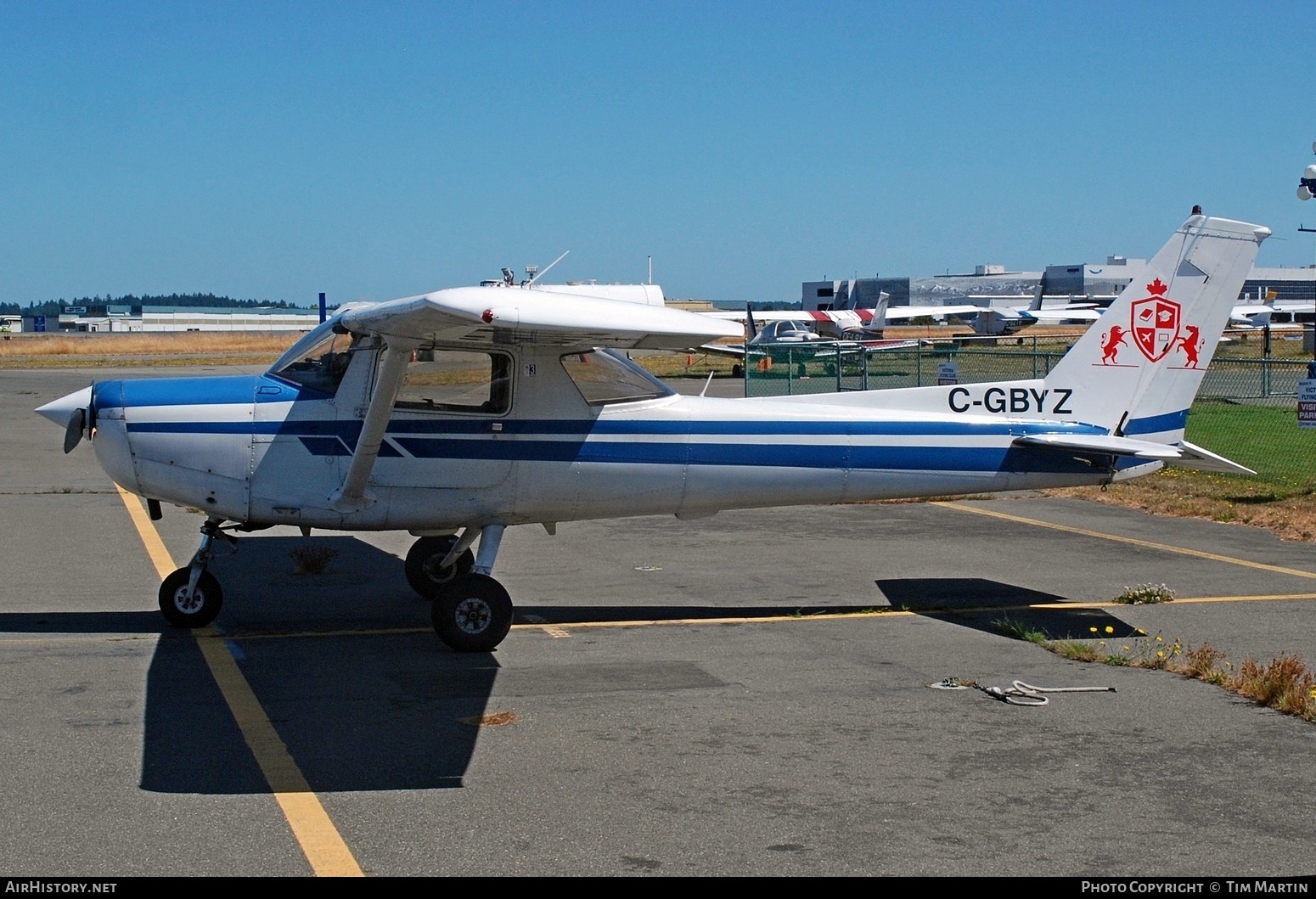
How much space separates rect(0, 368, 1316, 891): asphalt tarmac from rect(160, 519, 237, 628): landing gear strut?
201mm

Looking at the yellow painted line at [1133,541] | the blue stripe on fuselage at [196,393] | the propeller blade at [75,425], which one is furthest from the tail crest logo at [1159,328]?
the propeller blade at [75,425]

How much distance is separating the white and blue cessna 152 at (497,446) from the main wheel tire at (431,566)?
9.4 inches

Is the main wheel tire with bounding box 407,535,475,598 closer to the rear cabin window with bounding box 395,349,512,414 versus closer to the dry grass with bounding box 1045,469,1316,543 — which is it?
the rear cabin window with bounding box 395,349,512,414

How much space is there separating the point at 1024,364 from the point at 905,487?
3434 centimetres

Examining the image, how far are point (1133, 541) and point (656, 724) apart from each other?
749cm

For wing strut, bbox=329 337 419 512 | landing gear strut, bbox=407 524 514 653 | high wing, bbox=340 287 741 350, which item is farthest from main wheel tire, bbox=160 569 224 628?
high wing, bbox=340 287 741 350

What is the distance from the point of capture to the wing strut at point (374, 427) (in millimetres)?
7270

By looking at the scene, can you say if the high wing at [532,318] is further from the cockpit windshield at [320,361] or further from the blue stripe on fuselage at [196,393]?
the blue stripe on fuselage at [196,393]

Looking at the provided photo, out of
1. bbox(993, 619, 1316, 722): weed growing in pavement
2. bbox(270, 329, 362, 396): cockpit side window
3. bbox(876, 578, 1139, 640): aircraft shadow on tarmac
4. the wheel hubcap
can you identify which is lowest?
bbox(876, 578, 1139, 640): aircraft shadow on tarmac

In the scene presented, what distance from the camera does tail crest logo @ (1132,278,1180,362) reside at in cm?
938

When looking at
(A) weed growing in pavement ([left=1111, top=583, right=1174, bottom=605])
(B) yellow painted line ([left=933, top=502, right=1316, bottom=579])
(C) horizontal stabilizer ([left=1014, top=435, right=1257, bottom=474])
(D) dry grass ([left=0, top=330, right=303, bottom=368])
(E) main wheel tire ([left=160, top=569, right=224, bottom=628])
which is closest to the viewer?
(E) main wheel tire ([left=160, top=569, right=224, bottom=628])

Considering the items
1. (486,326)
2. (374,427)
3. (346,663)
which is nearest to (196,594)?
(346,663)

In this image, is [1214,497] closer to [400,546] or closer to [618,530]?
[618,530]

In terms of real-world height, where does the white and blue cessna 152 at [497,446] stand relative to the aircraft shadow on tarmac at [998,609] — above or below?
above
